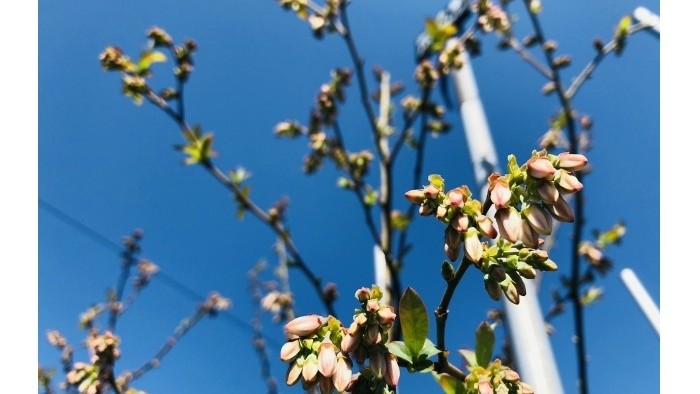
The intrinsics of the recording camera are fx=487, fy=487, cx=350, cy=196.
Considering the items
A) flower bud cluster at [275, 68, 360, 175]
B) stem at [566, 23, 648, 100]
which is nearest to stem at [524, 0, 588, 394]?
stem at [566, 23, 648, 100]

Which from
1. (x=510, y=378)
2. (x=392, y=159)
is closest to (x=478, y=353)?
(x=510, y=378)

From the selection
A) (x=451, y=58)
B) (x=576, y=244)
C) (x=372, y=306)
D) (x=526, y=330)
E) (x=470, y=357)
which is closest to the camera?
(x=372, y=306)

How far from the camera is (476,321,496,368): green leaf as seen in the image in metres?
0.89

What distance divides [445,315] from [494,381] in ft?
0.48

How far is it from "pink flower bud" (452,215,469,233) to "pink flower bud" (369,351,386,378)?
0.23 m

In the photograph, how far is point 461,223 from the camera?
0.76m

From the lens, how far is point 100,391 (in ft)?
5.28

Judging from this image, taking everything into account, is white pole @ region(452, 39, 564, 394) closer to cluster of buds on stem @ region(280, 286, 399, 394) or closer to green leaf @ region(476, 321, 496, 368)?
green leaf @ region(476, 321, 496, 368)

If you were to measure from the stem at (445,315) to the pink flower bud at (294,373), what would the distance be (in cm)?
23

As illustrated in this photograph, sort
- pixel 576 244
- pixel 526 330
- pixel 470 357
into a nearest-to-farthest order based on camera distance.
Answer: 1. pixel 470 357
2. pixel 526 330
3. pixel 576 244

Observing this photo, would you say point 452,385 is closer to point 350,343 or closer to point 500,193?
point 350,343

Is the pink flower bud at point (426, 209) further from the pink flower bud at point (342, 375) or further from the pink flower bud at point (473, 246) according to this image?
the pink flower bud at point (342, 375)

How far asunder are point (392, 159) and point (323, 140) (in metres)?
0.65

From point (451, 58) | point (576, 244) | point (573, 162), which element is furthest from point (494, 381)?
point (451, 58)
